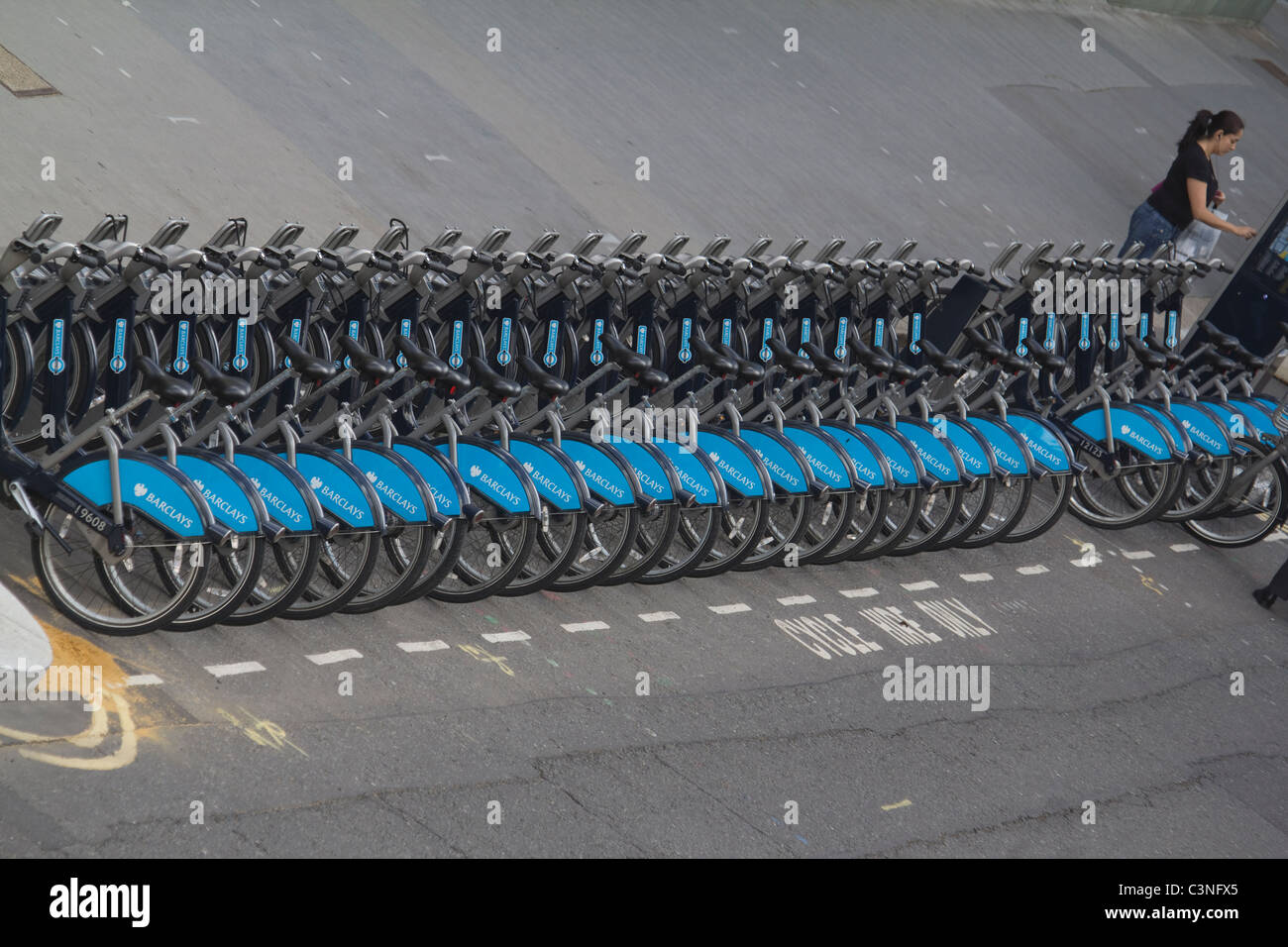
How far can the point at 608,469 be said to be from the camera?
7.78 meters

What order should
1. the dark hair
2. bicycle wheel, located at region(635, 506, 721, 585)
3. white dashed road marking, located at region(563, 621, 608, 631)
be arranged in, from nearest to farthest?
white dashed road marking, located at region(563, 621, 608, 631) < bicycle wheel, located at region(635, 506, 721, 585) < the dark hair

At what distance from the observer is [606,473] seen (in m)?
7.77

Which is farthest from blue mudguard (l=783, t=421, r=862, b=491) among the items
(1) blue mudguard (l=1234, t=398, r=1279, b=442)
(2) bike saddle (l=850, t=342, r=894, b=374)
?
(1) blue mudguard (l=1234, t=398, r=1279, b=442)

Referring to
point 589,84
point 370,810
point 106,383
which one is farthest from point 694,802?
point 589,84

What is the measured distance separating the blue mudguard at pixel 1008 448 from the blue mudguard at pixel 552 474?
8.82 feet

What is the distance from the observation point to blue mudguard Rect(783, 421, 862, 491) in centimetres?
851

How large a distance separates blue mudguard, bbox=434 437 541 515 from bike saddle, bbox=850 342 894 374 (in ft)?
7.97

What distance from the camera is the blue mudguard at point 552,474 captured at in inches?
297

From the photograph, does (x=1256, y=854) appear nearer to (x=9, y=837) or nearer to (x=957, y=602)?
(x=957, y=602)

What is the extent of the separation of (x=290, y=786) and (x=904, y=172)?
11.5 meters

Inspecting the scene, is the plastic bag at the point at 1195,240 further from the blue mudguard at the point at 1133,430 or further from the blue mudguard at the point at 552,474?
the blue mudguard at the point at 552,474

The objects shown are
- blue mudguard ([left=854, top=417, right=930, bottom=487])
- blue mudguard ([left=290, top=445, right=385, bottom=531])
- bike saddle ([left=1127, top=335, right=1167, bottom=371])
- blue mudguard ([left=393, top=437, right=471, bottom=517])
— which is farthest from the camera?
bike saddle ([left=1127, top=335, right=1167, bottom=371])

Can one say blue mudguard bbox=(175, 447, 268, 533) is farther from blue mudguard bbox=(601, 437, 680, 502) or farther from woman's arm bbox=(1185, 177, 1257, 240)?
woman's arm bbox=(1185, 177, 1257, 240)

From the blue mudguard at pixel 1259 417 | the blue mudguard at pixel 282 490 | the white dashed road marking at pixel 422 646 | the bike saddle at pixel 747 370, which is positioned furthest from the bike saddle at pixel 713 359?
the blue mudguard at pixel 1259 417
